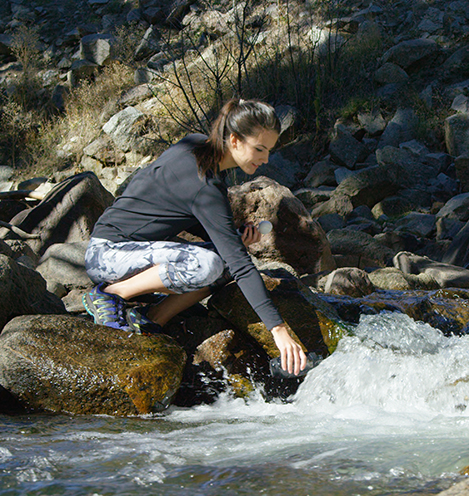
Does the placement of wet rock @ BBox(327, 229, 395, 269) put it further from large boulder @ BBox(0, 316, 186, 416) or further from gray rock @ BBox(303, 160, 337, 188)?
large boulder @ BBox(0, 316, 186, 416)

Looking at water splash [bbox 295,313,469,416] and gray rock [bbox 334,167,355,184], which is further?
gray rock [bbox 334,167,355,184]

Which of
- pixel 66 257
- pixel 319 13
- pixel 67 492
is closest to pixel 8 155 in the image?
pixel 319 13

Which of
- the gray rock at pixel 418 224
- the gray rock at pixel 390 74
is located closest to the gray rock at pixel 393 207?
the gray rock at pixel 418 224

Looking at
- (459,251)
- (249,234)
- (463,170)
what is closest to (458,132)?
(463,170)

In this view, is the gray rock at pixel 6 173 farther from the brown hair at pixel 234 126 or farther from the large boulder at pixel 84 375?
the brown hair at pixel 234 126

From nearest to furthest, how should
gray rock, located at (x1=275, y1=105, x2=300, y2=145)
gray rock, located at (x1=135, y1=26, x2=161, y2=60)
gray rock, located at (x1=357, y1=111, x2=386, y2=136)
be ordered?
gray rock, located at (x1=357, y1=111, x2=386, y2=136) → gray rock, located at (x1=275, y1=105, x2=300, y2=145) → gray rock, located at (x1=135, y1=26, x2=161, y2=60)

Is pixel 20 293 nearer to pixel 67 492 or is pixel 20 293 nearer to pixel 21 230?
pixel 67 492

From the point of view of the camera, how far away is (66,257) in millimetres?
5215

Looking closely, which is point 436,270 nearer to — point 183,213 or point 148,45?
point 183,213

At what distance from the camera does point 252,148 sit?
2.85m

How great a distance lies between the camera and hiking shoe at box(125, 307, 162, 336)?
309 cm

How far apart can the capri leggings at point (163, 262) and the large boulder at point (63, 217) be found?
3611 millimetres

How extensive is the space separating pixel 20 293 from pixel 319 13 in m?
11.7

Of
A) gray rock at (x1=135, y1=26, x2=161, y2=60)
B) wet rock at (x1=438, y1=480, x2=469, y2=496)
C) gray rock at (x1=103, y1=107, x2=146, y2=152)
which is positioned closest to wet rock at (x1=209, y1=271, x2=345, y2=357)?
wet rock at (x1=438, y1=480, x2=469, y2=496)
